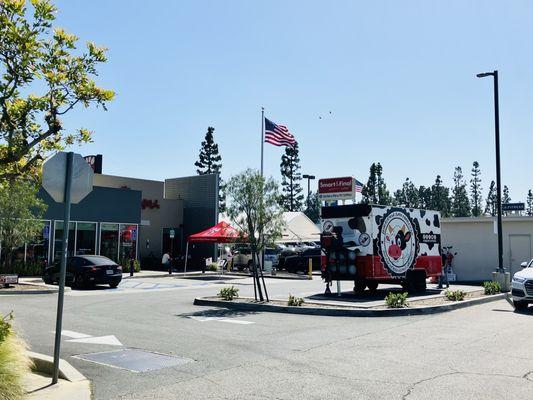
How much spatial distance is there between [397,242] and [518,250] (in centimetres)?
1092

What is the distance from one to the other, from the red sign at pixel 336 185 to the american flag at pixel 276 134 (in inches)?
135

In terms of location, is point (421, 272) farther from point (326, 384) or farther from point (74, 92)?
point (74, 92)

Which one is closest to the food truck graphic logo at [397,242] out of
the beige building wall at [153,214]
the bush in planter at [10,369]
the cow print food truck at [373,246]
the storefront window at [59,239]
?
the cow print food truck at [373,246]

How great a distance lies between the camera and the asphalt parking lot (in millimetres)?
6590

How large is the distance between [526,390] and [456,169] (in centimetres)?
12079

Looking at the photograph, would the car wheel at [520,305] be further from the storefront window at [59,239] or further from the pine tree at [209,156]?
the pine tree at [209,156]

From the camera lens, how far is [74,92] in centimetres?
697

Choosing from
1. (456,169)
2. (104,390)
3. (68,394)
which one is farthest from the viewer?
(456,169)

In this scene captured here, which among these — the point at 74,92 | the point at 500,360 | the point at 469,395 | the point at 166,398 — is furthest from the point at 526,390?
the point at 74,92

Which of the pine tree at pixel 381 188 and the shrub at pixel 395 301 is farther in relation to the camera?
the pine tree at pixel 381 188

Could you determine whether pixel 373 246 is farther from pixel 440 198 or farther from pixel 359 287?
pixel 440 198

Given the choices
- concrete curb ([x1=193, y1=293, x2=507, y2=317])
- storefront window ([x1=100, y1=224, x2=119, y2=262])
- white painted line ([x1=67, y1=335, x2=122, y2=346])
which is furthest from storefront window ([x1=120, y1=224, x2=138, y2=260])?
white painted line ([x1=67, y1=335, x2=122, y2=346])

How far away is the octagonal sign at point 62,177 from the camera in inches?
263

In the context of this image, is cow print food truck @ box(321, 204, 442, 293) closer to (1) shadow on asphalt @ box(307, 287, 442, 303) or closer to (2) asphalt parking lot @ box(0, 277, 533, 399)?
(1) shadow on asphalt @ box(307, 287, 442, 303)
